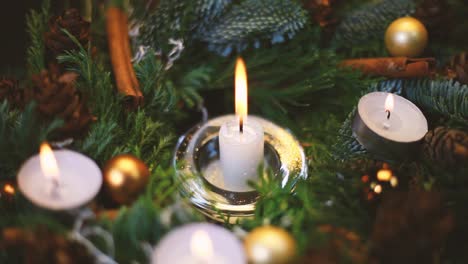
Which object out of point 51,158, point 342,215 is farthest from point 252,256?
point 51,158

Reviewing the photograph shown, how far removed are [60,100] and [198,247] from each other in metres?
0.25

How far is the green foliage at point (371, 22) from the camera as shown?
0.90m

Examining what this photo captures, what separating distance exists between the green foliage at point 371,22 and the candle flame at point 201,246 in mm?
520

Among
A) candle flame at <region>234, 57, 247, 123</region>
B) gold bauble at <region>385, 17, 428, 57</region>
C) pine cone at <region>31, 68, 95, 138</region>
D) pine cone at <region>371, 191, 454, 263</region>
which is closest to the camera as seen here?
pine cone at <region>371, 191, 454, 263</region>

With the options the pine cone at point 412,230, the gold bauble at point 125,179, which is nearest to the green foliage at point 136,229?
the gold bauble at point 125,179

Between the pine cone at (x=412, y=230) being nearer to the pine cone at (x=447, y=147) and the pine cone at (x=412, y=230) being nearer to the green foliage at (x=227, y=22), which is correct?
the pine cone at (x=447, y=147)

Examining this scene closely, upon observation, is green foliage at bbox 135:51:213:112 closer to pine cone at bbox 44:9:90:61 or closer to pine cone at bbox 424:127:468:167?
pine cone at bbox 44:9:90:61

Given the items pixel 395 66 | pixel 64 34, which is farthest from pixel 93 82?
pixel 395 66

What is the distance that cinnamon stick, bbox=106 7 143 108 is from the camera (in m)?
0.74

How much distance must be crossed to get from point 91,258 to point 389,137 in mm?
394

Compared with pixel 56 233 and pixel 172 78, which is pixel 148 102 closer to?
pixel 172 78

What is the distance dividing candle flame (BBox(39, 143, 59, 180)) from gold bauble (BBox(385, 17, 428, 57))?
1.90 feet

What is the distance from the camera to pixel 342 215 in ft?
1.93

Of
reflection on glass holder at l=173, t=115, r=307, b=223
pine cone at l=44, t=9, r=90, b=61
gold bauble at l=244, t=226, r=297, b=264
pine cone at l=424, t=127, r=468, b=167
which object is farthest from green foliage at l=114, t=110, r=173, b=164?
pine cone at l=424, t=127, r=468, b=167
